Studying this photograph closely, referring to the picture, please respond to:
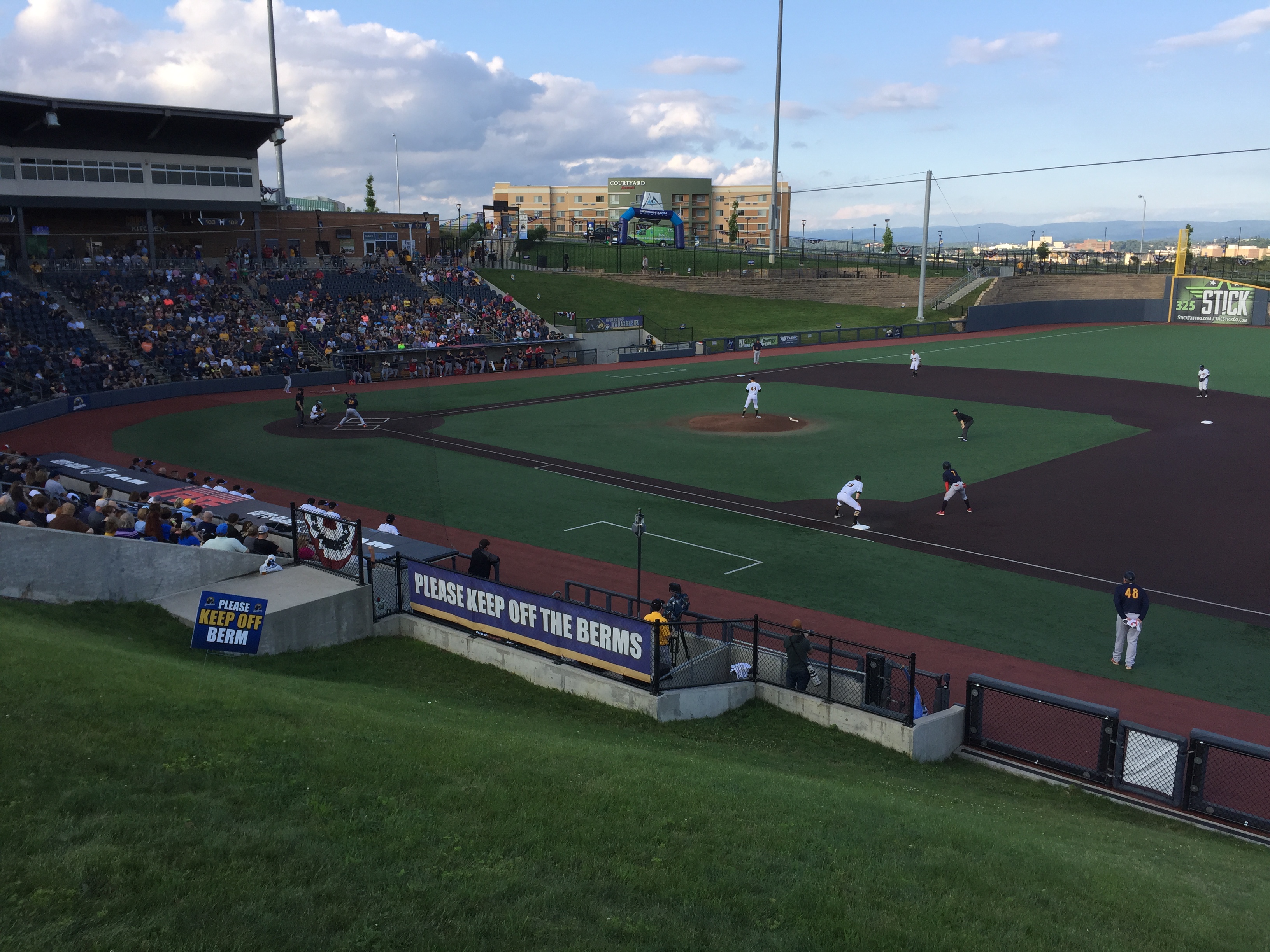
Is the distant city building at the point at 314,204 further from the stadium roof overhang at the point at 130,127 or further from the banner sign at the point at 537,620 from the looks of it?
the banner sign at the point at 537,620

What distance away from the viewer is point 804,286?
91.2 m

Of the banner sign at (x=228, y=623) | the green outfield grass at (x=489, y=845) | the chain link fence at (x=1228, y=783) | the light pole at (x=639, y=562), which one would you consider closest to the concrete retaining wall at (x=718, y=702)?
the light pole at (x=639, y=562)

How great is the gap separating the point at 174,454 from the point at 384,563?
20.8m

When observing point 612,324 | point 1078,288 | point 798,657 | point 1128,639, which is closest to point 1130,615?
point 1128,639

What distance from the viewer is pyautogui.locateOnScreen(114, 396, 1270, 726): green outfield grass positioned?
16.6 meters

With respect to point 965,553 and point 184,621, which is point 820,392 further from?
point 184,621

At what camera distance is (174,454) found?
33.4m

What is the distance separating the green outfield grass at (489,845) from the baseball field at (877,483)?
7.75m

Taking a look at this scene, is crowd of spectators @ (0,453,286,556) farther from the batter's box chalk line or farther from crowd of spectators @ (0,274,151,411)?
crowd of spectators @ (0,274,151,411)

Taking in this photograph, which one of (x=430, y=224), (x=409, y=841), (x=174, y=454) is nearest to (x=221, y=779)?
(x=409, y=841)

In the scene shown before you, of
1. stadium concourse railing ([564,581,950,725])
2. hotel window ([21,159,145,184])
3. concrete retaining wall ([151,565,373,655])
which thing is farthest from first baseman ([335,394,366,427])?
hotel window ([21,159,145,184])

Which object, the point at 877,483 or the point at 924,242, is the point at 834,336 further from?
the point at 877,483

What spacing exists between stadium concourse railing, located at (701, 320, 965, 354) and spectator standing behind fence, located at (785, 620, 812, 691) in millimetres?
56550

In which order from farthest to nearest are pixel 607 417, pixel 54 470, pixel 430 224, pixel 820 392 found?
pixel 430 224 < pixel 820 392 < pixel 607 417 < pixel 54 470
